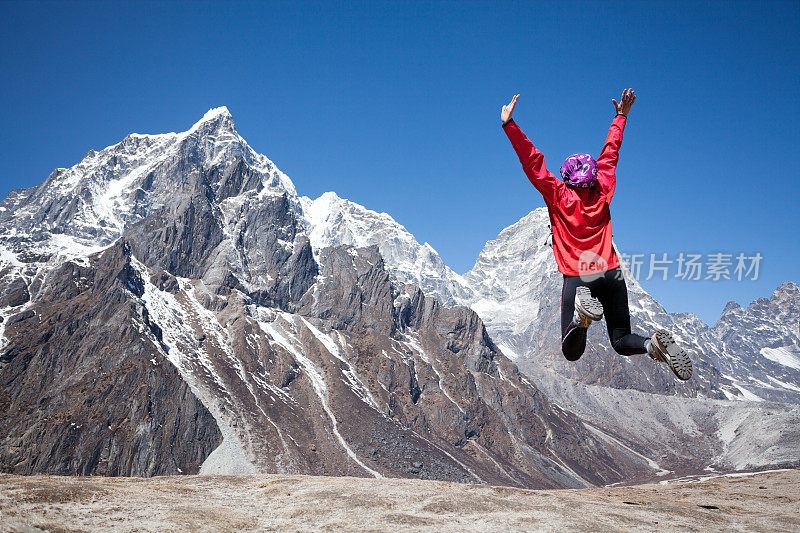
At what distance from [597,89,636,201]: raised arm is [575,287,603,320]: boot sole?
4.52 feet

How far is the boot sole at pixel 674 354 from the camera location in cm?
699

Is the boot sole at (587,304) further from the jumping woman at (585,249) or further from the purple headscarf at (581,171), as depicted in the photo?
the purple headscarf at (581,171)

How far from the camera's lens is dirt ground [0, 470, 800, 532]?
10.7 metres

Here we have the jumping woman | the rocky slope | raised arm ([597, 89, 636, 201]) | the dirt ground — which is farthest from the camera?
the rocky slope

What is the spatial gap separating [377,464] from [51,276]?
10676 centimetres

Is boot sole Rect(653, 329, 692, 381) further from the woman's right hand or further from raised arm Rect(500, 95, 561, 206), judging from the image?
the woman's right hand

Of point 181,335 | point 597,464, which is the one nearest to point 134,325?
point 181,335

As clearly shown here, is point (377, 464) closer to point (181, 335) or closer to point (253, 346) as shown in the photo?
point (253, 346)

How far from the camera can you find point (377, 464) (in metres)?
134

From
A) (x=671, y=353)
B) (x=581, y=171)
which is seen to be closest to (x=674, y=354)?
(x=671, y=353)

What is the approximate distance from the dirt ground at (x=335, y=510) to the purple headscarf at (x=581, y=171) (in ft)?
23.7

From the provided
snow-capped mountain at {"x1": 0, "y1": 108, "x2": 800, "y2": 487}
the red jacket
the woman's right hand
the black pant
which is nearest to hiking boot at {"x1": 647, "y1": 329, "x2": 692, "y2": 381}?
the black pant

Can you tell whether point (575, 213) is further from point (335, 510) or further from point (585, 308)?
point (335, 510)

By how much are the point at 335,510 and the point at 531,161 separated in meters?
9.18
